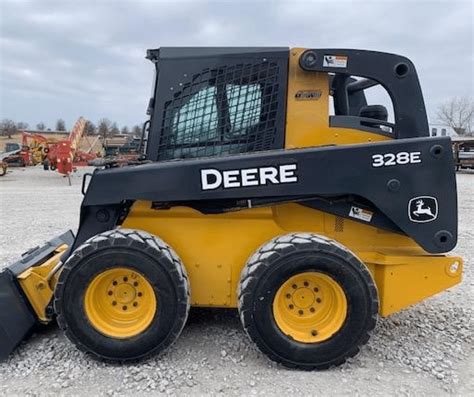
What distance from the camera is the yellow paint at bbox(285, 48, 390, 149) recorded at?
12.0 feet

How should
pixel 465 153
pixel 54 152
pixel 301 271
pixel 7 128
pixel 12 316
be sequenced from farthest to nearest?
pixel 7 128, pixel 465 153, pixel 54 152, pixel 12 316, pixel 301 271

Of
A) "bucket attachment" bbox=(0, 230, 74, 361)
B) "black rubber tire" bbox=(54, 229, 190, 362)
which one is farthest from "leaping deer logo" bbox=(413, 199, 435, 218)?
"bucket attachment" bbox=(0, 230, 74, 361)

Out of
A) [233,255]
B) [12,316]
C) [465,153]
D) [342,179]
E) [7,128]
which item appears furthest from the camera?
[7,128]

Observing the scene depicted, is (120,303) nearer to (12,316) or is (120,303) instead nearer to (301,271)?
(12,316)

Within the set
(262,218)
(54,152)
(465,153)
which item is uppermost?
(465,153)

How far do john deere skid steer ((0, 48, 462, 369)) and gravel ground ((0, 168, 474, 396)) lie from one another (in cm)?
15

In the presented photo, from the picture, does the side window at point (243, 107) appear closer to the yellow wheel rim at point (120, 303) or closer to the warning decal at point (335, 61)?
the warning decal at point (335, 61)

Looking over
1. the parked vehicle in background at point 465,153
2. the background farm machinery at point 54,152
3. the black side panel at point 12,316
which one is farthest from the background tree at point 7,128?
the black side panel at point 12,316

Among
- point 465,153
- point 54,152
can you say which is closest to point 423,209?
point 54,152

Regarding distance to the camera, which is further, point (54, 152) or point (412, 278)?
point (54, 152)

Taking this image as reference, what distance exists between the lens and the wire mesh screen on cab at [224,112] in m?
3.67

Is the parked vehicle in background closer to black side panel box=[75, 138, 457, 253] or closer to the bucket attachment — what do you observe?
black side panel box=[75, 138, 457, 253]

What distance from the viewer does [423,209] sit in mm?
3473

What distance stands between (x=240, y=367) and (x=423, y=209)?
176 cm
